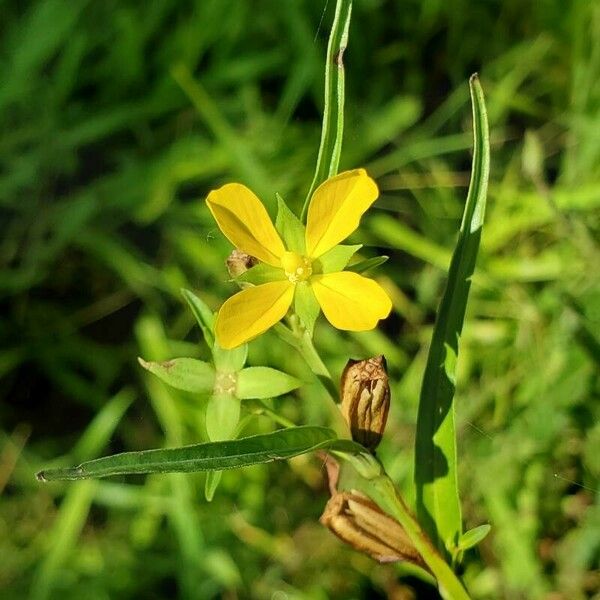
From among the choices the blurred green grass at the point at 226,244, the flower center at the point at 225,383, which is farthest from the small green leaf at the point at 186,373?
the blurred green grass at the point at 226,244

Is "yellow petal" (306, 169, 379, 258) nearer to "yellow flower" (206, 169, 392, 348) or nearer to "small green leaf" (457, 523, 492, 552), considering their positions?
"yellow flower" (206, 169, 392, 348)

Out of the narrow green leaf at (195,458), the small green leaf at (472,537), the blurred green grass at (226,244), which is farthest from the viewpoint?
the blurred green grass at (226,244)

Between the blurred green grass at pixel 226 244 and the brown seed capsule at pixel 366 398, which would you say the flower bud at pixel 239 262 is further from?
the blurred green grass at pixel 226 244

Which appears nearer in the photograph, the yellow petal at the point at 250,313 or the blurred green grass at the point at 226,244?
the yellow petal at the point at 250,313

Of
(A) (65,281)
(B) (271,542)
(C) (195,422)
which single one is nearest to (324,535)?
(B) (271,542)

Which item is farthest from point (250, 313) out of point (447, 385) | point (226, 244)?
point (226, 244)
